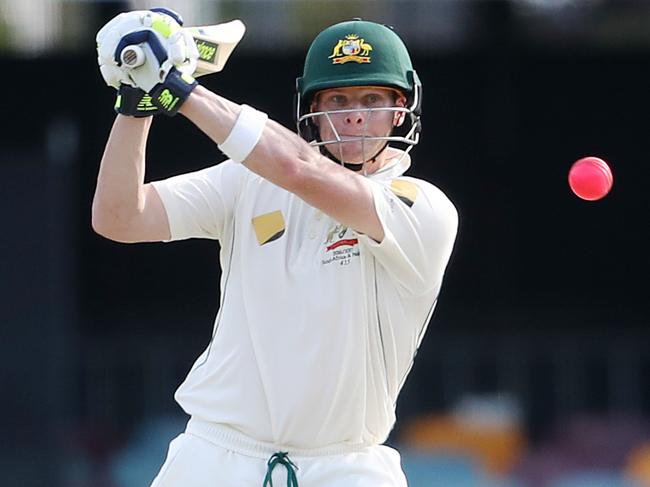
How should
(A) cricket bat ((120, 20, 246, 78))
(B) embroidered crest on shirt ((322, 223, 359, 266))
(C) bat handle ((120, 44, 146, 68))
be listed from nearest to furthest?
(C) bat handle ((120, 44, 146, 68)), (A) cricket bat ((120, 20, 246, 78)), (B) embroidered crest on shirt ((322, 223, 359, 266))

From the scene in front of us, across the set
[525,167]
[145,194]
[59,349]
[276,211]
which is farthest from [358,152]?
[525,167]

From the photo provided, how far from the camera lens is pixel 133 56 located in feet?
10.9

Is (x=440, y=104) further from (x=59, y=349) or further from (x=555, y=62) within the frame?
(x=59, y=349)

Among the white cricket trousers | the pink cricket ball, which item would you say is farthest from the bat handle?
the pink cricket ball

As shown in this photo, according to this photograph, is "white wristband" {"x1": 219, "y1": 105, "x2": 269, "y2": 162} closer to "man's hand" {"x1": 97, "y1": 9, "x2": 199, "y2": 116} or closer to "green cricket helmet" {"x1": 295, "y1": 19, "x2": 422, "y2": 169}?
"man's hand" {"x1": 97, "y1": 9, "x2": 199, "y2": 116}

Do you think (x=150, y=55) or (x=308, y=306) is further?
(x=308, y=306)

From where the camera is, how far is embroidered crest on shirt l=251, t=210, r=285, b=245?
3.78 metres

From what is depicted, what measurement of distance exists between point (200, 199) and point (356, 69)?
497 mm

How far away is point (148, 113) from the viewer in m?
3.46

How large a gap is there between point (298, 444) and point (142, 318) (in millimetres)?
4673

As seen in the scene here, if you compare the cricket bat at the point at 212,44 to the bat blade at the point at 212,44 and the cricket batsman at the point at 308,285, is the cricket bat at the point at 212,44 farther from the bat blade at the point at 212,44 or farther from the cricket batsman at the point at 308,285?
the cricket batsman at the point at 308,285

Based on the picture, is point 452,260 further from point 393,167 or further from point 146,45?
point 146,45

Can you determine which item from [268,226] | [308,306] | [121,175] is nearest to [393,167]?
[268,226]

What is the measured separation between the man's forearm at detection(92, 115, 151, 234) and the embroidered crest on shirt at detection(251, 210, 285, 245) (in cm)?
28
